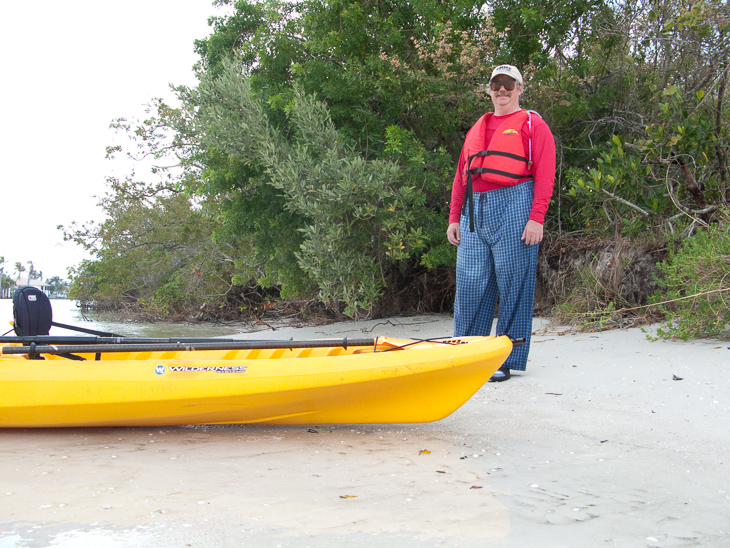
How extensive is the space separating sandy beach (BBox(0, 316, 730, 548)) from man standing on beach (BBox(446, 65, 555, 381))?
54 cm

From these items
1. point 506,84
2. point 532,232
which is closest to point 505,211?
point 532,232

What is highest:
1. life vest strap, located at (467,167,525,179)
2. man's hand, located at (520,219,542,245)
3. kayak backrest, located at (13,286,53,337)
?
life vest strap, located at (467,167,525,179)

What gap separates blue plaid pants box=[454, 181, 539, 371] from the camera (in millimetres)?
3852

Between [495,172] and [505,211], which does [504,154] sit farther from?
[505,211]

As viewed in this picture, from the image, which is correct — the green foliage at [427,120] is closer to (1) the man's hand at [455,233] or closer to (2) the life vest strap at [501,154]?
(1) the man's hand at [455,233]

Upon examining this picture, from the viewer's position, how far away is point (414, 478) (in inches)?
91.4

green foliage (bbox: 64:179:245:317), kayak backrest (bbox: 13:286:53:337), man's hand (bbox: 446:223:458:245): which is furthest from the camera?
green foliage (bbox: 64:179:245:317)

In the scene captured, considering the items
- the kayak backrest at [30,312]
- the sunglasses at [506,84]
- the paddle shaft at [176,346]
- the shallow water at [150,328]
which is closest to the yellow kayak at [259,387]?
the paddle shaft at [176,346]

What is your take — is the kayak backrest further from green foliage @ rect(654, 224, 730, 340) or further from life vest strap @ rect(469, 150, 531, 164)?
green foliage @ rect(654, 224, 730, 340)

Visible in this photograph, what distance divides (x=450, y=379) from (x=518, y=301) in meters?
1.34

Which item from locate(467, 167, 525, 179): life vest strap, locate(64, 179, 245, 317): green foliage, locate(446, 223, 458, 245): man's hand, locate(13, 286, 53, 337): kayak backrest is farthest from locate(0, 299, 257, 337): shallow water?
locate(467, 167, 525, 179): life vest strap

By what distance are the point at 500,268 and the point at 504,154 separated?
2.31ft

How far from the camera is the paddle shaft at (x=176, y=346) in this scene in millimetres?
3221

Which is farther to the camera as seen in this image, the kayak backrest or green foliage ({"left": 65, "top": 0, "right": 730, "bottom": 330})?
green foliage ({"left": 65, "top": 0, "right": 730, "bottom": 330})
